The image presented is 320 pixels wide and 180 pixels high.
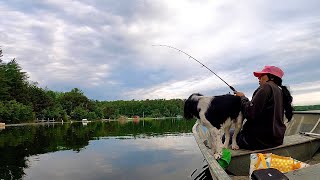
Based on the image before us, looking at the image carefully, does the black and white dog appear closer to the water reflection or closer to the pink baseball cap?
the pink baseball cap

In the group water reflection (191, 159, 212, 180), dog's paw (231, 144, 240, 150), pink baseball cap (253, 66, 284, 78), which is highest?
pink baseball cap (253, 66, 284, 78)

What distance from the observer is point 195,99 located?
21.7ft

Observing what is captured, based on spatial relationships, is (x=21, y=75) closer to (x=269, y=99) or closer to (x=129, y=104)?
(x=129, y=104)

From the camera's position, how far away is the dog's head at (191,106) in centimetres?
660

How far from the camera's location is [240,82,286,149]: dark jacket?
548 centimetres

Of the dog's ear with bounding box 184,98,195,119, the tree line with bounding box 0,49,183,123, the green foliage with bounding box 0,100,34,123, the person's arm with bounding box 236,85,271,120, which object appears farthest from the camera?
the tree line with bounding box 0,49,183,123

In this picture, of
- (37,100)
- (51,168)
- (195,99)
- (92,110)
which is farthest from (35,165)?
(92,110)

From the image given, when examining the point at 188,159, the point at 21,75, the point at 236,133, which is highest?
the point at 21,75

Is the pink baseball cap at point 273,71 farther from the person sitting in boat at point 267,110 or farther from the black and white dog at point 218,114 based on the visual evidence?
the black and white dog at point 218,114

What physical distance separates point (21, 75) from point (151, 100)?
8234cm

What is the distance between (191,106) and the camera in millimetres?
6664

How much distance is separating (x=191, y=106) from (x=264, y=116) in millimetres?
1515

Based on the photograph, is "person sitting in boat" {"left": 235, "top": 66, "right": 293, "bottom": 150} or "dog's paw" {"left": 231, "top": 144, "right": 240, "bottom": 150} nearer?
"person sitting in boat" {"left": 235, "top": 66, "right": 293, "bottom": 150}

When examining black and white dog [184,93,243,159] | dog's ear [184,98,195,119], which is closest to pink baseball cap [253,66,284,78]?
black and white dog [184,93,243,159]
